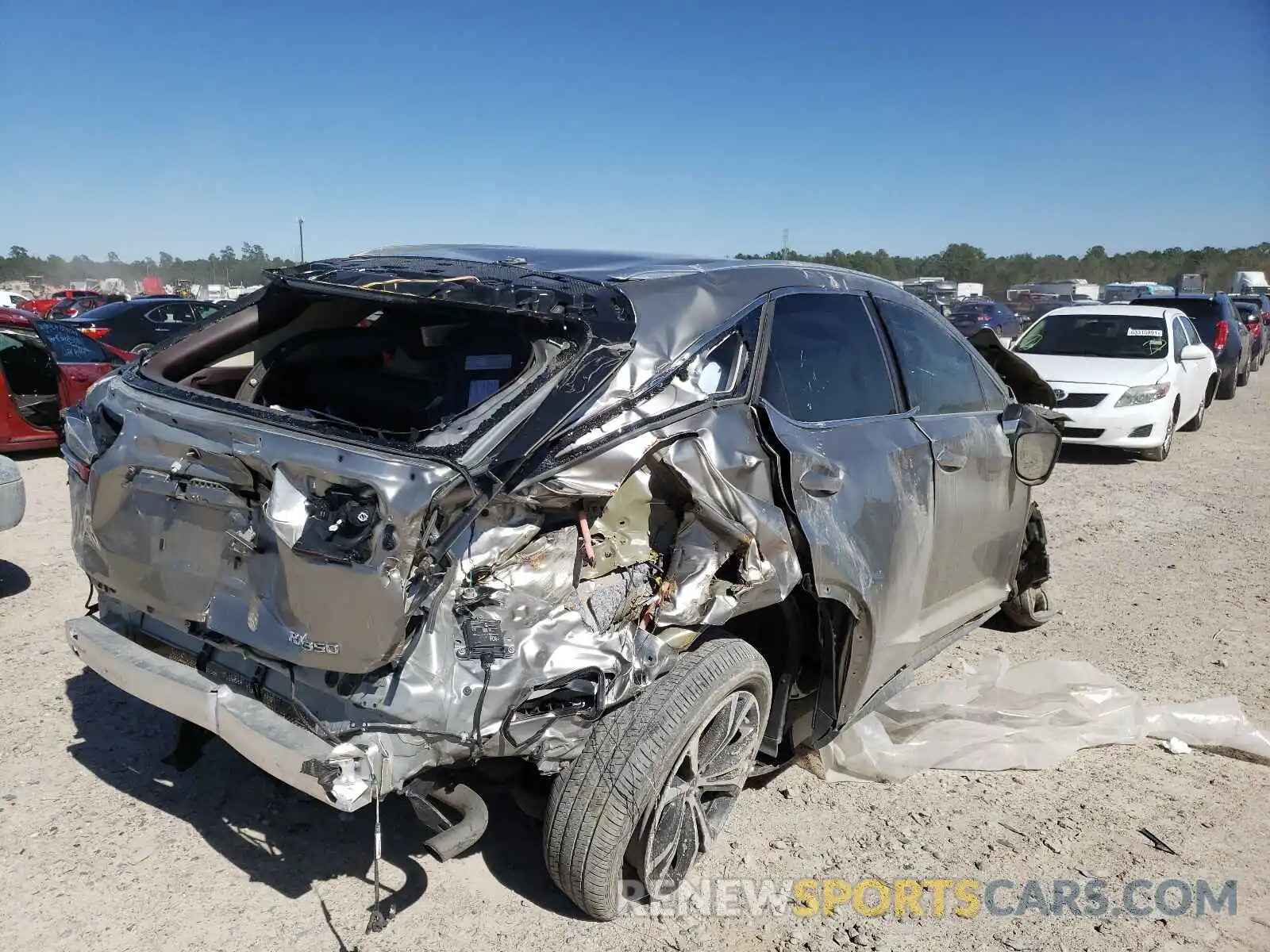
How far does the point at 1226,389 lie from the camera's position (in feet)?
52.3

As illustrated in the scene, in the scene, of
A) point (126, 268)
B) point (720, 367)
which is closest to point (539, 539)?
point (720, 367)

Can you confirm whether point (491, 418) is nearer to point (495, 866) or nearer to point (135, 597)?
point (135, 597)

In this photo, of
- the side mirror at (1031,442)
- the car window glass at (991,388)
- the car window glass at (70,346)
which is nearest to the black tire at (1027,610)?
the side mirror at (1031,442)

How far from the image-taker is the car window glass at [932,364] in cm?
368

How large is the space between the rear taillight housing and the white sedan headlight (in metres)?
6.25

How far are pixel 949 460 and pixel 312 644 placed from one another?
2483mm

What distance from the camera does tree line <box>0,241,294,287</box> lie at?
178 ft

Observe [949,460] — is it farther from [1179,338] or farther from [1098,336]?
[1179,338]

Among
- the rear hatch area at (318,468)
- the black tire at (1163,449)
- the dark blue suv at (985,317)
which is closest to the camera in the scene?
the rear hatch area at (318,468)

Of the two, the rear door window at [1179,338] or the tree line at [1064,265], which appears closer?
the rear door window at [1179,338]

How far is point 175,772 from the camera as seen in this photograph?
3.30 m

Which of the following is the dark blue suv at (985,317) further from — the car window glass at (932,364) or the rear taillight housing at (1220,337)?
the car window glass at (932,364)

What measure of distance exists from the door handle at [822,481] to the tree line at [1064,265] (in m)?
57.4

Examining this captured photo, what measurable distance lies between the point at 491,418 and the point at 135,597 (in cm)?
122
